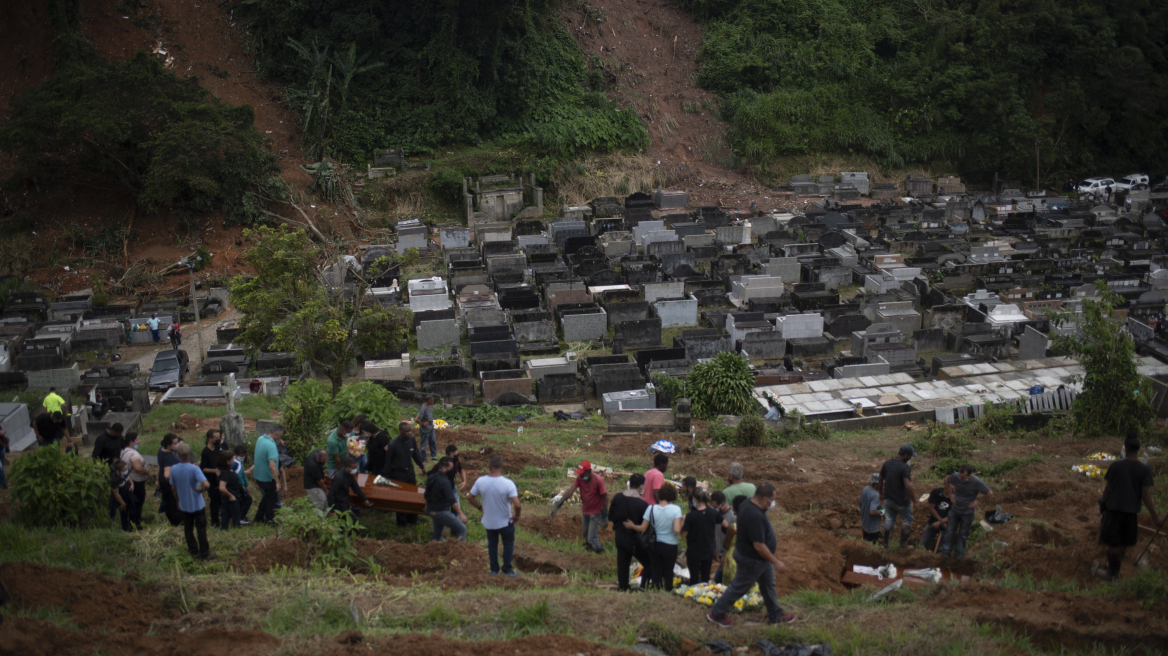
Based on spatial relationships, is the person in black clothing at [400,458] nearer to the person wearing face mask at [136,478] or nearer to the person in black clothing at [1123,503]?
the person wearing face mask at [136,478]

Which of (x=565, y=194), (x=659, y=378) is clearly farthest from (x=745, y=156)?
(x=659, y=378)

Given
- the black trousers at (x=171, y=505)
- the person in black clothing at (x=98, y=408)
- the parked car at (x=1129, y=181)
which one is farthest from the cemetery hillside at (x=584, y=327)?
the parked car at (x=1129, y=181)

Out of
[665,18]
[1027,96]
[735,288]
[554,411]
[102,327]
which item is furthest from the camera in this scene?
[665,18]

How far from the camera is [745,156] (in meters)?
48.2

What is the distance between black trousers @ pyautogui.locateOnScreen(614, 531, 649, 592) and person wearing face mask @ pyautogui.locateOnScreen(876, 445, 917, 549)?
10.7 feet

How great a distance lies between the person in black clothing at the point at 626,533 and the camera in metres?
8.93

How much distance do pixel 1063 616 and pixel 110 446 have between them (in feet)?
36.6

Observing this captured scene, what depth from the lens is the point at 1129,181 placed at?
4712cm

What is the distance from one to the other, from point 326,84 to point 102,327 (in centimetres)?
1902

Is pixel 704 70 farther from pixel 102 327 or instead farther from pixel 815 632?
pixel 815 632

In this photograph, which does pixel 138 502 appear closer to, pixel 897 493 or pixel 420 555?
pixel 420 555

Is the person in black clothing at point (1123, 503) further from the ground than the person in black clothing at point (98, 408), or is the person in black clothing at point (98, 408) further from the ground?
the person in black clothing at point (98, 408)

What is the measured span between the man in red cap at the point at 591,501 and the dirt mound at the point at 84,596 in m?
4.41

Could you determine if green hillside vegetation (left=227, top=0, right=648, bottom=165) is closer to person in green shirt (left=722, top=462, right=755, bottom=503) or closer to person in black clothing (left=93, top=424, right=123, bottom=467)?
person in black clothing (left=93, top=424, right=123, bottom=467)
